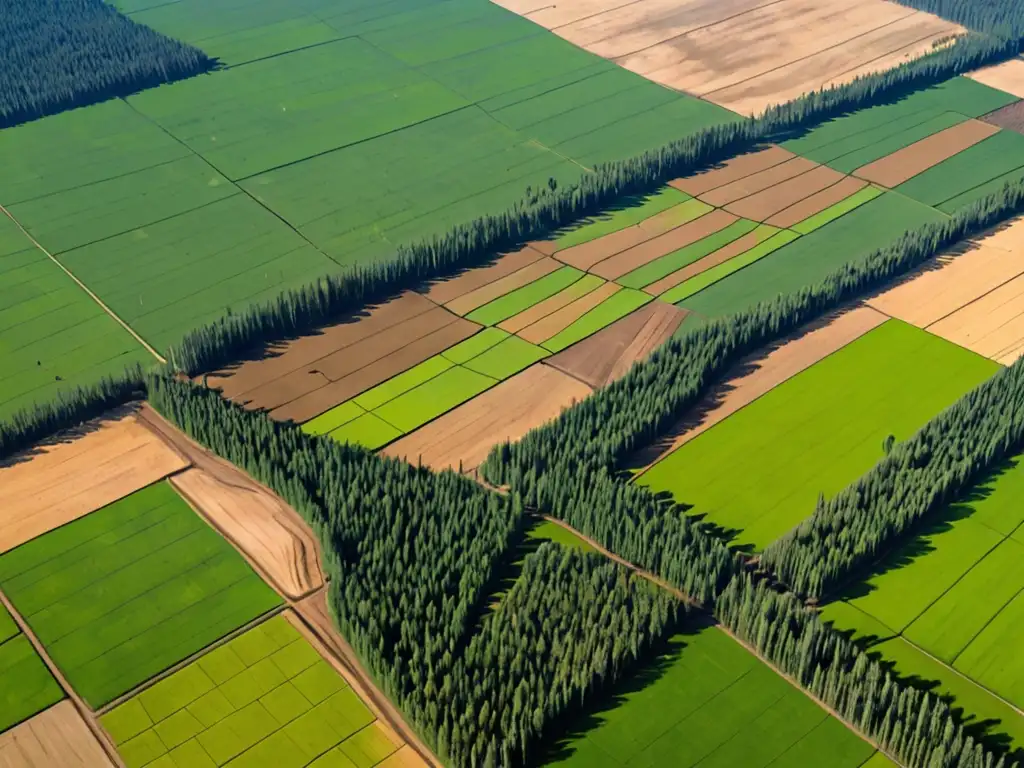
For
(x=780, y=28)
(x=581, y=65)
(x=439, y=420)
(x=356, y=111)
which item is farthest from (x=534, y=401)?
(x=780, y=28)

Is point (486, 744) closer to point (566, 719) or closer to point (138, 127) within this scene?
point (566, 719)

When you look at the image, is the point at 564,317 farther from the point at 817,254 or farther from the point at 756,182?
the point at 756,182

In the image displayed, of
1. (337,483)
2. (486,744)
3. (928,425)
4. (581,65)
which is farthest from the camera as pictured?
(581,65)

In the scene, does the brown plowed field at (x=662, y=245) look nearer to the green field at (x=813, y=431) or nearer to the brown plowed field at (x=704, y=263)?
the brown plowed field at (x=704, y=263)

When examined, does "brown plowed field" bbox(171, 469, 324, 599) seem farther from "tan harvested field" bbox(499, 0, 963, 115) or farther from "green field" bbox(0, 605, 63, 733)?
"tan harvested field" bbox(499, 0, 963, 115)

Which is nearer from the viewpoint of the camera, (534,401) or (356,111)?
Answer: (534,401)

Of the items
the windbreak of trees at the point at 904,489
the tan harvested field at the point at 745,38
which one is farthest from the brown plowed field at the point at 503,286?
the tan harvested field at the point at 745,38
